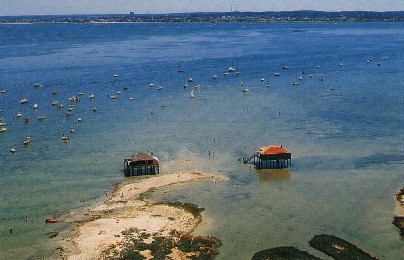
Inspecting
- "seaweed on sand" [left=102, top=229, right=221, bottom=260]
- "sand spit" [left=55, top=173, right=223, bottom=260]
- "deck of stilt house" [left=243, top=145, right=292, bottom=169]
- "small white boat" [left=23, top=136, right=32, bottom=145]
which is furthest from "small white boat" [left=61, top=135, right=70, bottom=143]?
"seaweed on sand" [left=102, top=229, right=221, bottom=260]

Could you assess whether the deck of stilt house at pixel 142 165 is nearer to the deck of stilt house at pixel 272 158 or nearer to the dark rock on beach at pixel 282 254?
the deck of stilt house at pixel 272 158

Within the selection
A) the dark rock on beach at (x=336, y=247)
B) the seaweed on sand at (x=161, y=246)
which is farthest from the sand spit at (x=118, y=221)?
the dark rock on beach at (x=336, y=247)

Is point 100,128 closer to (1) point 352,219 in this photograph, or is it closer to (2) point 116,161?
(2) point 116,161

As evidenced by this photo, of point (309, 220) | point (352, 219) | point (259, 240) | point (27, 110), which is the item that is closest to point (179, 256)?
point (259, 240)

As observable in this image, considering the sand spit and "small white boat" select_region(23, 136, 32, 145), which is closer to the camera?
the sand spit

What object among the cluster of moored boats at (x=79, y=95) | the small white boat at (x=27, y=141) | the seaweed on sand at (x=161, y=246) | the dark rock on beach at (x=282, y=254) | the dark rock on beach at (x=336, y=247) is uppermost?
the cluster of moored boats at (x=79, y=95)

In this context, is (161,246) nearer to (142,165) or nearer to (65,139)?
(142,165)

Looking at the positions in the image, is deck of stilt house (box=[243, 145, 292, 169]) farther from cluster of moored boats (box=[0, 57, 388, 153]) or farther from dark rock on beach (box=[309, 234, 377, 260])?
cluster of moored boats (box=[0, 57, 388, 153])
